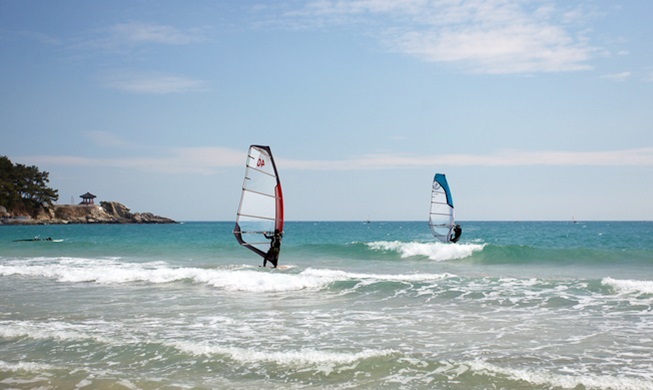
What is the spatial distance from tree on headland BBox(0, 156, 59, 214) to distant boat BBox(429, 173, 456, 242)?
9944 centimetres

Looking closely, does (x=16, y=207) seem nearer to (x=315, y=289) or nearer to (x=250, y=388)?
(x=315, y=289)

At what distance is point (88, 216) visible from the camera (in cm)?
12988

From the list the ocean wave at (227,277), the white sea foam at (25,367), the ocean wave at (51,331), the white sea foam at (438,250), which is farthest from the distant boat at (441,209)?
the white sea foam at (25,367)

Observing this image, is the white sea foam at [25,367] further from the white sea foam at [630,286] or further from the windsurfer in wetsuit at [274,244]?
the white sea foam at [630,286]

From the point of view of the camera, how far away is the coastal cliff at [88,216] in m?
114

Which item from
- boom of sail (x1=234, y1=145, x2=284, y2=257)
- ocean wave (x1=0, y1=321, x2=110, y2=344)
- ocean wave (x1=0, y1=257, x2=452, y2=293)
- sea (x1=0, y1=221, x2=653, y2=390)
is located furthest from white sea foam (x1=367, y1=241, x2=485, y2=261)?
ocean wave (x1=0, y1=321, x2=110, y2=344)

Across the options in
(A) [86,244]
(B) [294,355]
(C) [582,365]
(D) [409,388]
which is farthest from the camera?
(A) [86,244]

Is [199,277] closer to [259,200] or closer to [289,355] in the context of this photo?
[259,200]

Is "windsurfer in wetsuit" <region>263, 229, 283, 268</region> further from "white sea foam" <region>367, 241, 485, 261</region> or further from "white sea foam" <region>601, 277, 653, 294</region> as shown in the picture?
"white sea foam" <region>367, 241, 485, 261</region>

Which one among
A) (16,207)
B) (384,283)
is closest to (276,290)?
(384,283)

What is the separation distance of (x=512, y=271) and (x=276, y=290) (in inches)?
410

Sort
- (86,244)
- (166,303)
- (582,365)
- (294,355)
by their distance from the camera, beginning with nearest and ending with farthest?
(582,365)
(294,355)
(166,303)
(86,244)

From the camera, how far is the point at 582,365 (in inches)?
303

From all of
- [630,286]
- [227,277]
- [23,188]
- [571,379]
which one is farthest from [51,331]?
[23,188]
